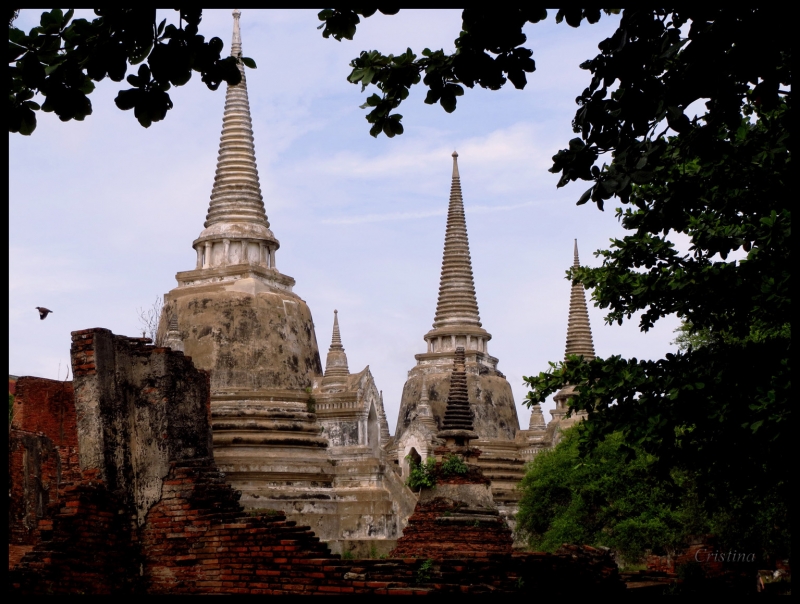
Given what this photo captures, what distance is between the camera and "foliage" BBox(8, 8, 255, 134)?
6875mm

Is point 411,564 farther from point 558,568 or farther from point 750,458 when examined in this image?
point 750,458

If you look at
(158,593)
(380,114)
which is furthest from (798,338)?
(158,593)

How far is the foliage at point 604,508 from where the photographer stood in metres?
27.3

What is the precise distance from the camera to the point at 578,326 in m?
45.3

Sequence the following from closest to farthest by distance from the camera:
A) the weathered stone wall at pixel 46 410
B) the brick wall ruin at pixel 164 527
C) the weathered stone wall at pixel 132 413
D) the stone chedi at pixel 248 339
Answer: the brick wall ruin at pixel 164 527 → the weathered stone wall at pixel 132 413 → the weathered stone wall at pixel 46 410 → the stone chedi at pixel 248 339

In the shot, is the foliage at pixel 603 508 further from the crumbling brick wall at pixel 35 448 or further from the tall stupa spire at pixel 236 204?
the crumbling brick wall at pixel 35 448

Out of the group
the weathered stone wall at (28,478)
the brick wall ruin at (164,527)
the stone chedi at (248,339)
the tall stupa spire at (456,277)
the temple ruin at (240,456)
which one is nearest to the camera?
the brick wall ruin at (164,527)

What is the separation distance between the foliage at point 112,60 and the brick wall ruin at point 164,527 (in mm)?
6557

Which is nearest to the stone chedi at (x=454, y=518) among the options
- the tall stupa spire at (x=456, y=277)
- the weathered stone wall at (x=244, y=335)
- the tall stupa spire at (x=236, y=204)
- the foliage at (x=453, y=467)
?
the foliage at (x=453, y=467)

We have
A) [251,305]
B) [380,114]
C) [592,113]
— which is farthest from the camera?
[251,305]

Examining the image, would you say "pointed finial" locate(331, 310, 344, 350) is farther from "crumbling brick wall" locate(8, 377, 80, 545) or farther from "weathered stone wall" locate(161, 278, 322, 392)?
"crumbling brick wall" locate(8, 377, 80, 545)

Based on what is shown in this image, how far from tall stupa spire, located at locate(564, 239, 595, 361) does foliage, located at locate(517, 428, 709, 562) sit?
13.7 metres

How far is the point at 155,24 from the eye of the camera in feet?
22.6

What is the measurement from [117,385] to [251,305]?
12.5 m
